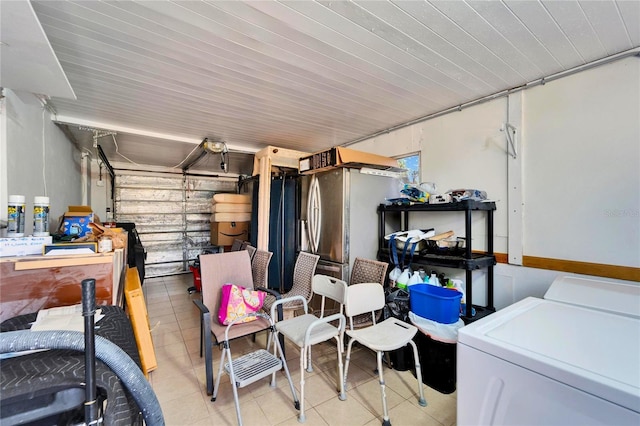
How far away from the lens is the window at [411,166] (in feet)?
10.9

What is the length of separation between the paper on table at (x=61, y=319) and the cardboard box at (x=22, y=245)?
16.0 inches

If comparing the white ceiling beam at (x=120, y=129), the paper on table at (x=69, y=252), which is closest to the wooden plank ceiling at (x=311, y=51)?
the white ceiling beam at (x=120, y=129)

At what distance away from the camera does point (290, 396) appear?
79.9 inches

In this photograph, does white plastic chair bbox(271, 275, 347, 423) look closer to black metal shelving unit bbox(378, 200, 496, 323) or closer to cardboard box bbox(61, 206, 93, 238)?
black metal shelving unit bbox(378, 200, 496, 323)

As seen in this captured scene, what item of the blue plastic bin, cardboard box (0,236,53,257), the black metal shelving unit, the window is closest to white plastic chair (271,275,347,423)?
the blue plastic bin

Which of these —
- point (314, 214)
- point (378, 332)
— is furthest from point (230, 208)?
point (378, 332)

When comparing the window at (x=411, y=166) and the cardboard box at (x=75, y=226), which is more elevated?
the window at (x=411, y=166)

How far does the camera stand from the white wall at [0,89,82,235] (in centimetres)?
185

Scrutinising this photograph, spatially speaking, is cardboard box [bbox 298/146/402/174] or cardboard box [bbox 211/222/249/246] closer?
cardboard box [bbox 298/146/402/174]

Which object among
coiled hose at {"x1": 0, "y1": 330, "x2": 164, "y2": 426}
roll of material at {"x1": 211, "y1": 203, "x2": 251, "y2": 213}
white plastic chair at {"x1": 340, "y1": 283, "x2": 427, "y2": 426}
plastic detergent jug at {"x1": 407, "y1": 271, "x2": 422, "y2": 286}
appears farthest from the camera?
roll of material at {"x1": 211, "y1": 203, "x2": 251, "y2": 213}

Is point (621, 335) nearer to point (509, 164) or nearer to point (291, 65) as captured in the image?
point (509, 164)

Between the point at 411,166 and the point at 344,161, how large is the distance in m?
1.10

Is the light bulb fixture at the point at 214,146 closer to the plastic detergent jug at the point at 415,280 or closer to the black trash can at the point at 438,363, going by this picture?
the plastic detergent jug at the point at 415,280

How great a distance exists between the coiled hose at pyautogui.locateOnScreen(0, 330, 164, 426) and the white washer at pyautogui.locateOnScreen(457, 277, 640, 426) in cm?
110
